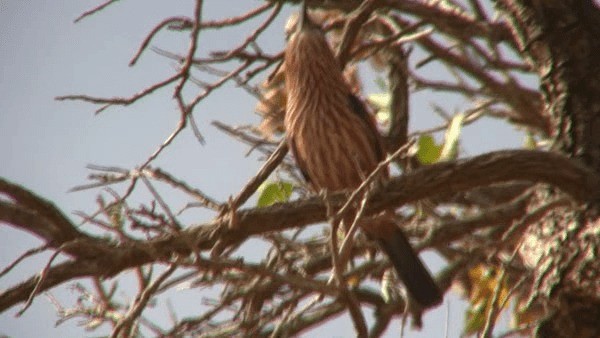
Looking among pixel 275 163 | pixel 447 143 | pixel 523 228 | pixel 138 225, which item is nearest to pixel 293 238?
pixel 275 163

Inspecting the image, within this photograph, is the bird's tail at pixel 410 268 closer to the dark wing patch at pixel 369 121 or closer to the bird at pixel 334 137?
the bird at pixel 334 137

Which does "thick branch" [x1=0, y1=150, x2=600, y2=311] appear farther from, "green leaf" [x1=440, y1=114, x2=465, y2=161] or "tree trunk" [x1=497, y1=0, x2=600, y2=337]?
"green leaf" [x1=440, y1=114, x2=465, y2=161]

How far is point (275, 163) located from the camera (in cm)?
323

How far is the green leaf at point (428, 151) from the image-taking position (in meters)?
3.40

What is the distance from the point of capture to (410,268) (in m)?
3.63

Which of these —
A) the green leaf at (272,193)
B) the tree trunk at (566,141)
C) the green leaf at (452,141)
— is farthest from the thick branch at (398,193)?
the green leaf at (452,141)

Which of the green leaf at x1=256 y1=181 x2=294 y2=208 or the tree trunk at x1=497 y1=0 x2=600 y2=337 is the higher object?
the green leaf at x1=256 y1=181 x2=294 y2=208

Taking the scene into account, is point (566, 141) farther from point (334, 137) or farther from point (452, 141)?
point (334, 137)

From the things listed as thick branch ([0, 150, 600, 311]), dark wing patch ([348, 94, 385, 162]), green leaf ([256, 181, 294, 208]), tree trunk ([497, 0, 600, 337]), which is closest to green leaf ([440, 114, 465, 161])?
dark wing patch ([348, 94, 385, 162])

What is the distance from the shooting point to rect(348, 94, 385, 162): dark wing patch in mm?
→ 3725

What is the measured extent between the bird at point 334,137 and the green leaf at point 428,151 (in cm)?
29

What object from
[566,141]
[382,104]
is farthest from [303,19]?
[566,141]

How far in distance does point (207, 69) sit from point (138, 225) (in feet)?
4.57

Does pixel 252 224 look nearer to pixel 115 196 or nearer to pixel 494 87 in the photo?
pixel 115 196
